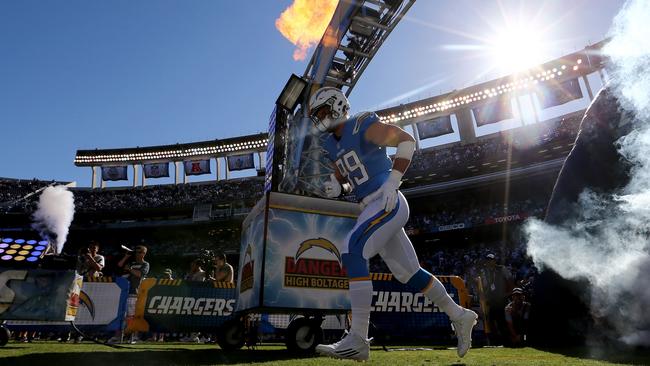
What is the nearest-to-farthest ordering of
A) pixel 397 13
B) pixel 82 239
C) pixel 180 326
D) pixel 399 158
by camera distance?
pixel 399 158 < pixel 180 326 < pixel 397 13 < pixel 82 239

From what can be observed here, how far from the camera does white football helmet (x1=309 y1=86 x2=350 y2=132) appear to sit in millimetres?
3775

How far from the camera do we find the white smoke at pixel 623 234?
4094mm

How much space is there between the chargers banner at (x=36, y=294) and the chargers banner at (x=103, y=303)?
3704 mm

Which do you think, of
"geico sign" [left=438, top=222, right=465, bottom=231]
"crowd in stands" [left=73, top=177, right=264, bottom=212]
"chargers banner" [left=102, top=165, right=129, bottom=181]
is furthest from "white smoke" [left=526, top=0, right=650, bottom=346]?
"chargers banner" [left=102, top=165, right=129, bottom=181]

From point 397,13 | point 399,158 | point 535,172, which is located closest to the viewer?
point 399,158

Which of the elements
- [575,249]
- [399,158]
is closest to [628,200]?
[575,249]

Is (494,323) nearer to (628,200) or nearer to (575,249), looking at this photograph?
(575,249)

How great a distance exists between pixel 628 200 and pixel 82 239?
46.3m

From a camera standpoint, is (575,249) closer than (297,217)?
Yes

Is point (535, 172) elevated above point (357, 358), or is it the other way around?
point (535, 172)

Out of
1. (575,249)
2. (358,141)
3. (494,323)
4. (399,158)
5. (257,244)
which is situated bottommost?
(494,323)

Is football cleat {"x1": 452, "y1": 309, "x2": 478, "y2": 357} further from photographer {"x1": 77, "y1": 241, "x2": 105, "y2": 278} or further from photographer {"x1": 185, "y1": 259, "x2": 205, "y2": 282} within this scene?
photographer {"x1": 77, "y1": 241, "x2": 105, "y2": 278}

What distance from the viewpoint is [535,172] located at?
2841 cm

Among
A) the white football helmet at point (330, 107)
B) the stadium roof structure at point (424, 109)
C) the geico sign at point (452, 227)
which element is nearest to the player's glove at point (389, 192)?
the white football helmet at point (330, 107)
